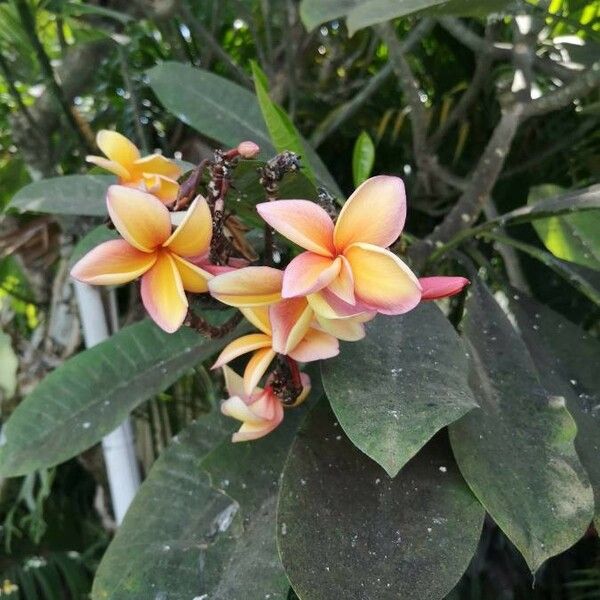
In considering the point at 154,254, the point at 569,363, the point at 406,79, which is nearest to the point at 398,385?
the point at 154,254

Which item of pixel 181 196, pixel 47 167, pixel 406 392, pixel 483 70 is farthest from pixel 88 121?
pixel 406 392

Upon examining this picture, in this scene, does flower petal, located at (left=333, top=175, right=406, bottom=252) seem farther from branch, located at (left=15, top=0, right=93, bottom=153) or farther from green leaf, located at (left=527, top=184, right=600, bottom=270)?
branch, located at (left=15, top=0, right=93, bottom=153)

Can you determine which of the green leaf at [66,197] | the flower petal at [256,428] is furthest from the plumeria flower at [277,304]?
the green leaf at [66,197]

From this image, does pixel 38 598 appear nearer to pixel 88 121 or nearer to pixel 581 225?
pixel 88 121

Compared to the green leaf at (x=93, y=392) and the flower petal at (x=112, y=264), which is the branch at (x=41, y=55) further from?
the flower petal at (x=112, y=264)

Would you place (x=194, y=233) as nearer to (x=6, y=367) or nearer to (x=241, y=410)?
(x=241, y=410)

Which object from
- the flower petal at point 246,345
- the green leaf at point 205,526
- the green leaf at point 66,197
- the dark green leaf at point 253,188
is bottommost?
the green leaf at point 205,526

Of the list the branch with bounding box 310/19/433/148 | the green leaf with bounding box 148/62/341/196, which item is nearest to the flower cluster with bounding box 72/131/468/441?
the green leaf with bounding box 148/62/341/196
